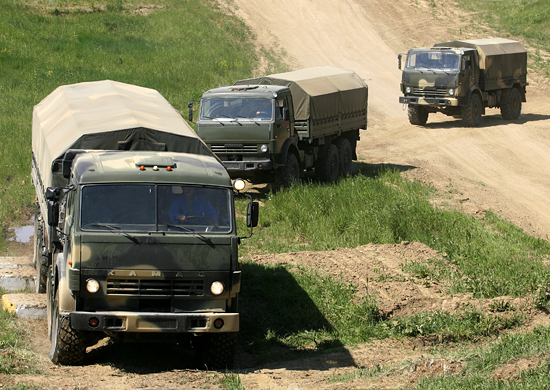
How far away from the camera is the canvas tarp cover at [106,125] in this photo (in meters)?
9.20

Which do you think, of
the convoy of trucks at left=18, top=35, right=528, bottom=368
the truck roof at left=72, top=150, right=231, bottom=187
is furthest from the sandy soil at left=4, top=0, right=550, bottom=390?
the truck roof at left=72, top=150, right=231, bottom=187

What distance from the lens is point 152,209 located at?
7.47 meters

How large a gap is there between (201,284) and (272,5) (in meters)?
32.8

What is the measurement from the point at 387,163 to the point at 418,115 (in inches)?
237

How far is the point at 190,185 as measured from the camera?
766 cm

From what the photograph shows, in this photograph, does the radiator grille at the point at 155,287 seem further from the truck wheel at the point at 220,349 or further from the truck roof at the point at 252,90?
the truck roof at the point at 252,90

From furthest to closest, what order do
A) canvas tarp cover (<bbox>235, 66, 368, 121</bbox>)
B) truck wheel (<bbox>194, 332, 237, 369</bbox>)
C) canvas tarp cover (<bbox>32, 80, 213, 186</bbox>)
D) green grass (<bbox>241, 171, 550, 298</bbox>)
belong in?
canvas tarp cover (<bbox>235, 66, 368, 121</bbox>), green grass (<bbox>241, 171, 550, 298</bbox>), canvas tarp cover (<bbox>32, 80, 213, 186</bbox>), truck wheel (<bbox>194, 332, 237, 369</bbox>)

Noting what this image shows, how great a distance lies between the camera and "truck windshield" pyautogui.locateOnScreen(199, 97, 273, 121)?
51.6 ft

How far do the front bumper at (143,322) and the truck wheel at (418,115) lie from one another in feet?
65.9

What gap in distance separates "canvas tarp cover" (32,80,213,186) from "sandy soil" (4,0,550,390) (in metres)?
2.49

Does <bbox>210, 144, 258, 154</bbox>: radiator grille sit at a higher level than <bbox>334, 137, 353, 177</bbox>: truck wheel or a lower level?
higher

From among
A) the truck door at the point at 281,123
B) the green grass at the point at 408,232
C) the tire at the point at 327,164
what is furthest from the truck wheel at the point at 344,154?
the truck door at the point at 281,123

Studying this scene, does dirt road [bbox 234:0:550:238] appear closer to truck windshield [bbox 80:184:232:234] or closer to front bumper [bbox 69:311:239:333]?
truck windshield [bbox 80:184:232:234]

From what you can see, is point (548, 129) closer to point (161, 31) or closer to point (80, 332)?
point (161, 31)
